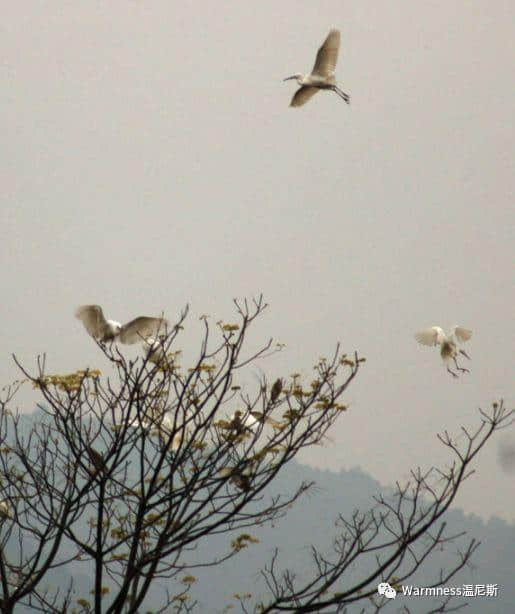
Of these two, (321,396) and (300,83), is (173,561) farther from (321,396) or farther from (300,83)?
(300,83)

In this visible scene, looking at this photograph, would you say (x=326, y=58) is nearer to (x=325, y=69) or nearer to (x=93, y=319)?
(x=325, y=69)

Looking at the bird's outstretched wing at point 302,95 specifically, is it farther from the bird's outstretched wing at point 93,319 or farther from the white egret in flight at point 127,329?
the white egret in flight at point 127,329

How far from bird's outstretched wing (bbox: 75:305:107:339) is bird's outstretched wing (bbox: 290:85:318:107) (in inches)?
151

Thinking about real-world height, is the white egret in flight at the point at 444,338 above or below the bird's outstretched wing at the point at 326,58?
below

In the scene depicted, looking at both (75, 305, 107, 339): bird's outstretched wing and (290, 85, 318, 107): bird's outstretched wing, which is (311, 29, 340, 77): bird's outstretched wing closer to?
(290, 85, 318, 107): bird's outstretched wing

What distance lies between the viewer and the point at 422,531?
208 inches

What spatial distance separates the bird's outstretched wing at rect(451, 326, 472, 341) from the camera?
27.6ft

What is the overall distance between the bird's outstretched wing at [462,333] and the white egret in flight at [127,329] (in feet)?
11.3

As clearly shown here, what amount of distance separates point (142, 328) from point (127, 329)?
139 millimetres

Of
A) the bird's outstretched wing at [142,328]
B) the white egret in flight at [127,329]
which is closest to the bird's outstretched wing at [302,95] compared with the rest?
the white egret in flight at [127,329]

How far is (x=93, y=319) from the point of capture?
6480 mm

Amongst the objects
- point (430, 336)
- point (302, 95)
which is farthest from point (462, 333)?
point (302, 95)

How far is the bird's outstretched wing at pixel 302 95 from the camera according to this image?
30.9ft

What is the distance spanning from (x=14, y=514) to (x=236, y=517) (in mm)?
1371
